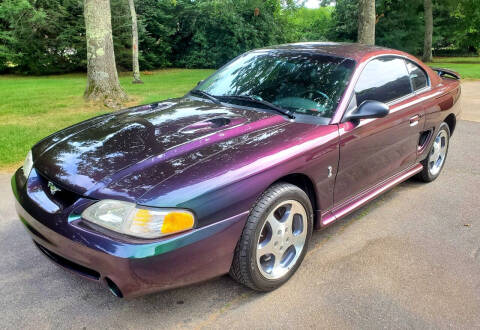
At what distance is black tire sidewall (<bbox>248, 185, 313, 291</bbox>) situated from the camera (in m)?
2.43

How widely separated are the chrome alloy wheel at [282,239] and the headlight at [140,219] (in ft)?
1.99

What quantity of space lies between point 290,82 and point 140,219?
6.16 ft

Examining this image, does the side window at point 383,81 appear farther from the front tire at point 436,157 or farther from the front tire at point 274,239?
the front tire at point 274,239

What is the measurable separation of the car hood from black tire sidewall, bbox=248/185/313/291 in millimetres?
474

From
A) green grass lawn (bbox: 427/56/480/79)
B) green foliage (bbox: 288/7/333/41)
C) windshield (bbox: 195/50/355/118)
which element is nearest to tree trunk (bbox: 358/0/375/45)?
green grass lawn (bbox: 427/56/480/79)

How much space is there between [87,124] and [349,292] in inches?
94.3

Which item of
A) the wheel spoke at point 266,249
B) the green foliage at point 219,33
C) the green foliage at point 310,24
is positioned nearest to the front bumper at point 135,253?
the wheel spoke at point 266,249

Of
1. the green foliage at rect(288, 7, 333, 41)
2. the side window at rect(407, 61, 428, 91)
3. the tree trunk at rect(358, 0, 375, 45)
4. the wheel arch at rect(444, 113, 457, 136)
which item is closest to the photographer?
the side window at rect(407, 61, 428, 91)

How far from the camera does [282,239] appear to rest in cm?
267

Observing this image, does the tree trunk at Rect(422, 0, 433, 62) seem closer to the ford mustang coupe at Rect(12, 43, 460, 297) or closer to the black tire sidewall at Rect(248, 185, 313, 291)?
the ford mustang coupe at Rect(12, 43, 460, 297)

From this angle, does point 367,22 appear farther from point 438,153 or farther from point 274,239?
point 274,239

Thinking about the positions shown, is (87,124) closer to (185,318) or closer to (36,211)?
(36,211)

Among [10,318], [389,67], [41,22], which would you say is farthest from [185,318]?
[41,22]

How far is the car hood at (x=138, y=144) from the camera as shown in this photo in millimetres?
2311
